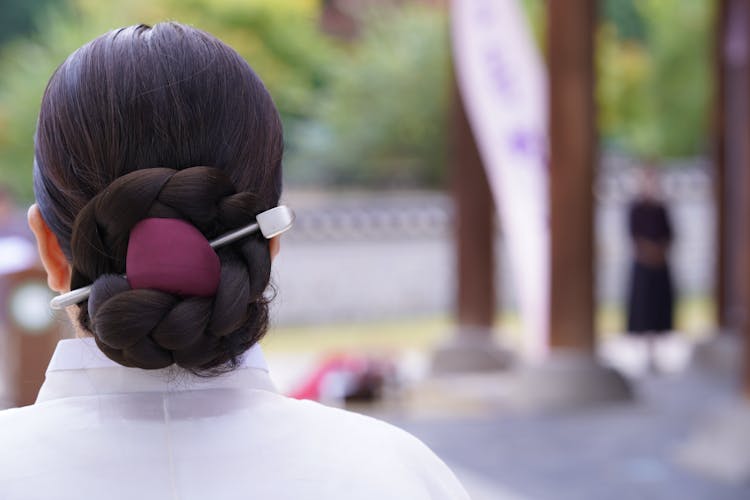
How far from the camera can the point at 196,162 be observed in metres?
0.97

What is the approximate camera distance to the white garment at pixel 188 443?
934 millimetres

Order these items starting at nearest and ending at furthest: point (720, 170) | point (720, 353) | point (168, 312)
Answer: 1. point (168, 312)
2. point (720, 353)
3. point (720, 170)

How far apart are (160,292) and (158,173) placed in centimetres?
10

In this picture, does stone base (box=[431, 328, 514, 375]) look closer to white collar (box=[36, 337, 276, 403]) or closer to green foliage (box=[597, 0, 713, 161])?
white collar (box=[36, 337, 276, 403])

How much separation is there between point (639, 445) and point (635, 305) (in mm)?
2688

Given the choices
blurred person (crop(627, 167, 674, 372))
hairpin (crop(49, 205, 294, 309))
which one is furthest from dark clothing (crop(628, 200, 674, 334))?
hairpin (crop(49, 205, 294, 309))

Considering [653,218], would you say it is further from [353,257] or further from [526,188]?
[353,257]

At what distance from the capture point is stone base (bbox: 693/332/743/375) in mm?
7738

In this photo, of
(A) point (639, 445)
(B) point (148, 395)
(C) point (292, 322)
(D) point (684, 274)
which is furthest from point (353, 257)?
(B) point (148, 395)

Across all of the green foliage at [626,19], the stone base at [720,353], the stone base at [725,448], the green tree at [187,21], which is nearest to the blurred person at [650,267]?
the stone base at [720,353]

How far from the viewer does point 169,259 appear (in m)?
0.91

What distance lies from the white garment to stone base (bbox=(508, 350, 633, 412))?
17.4 ft

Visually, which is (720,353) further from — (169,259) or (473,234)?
(169,259)

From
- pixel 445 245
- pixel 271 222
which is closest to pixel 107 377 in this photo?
pixel 271 222
